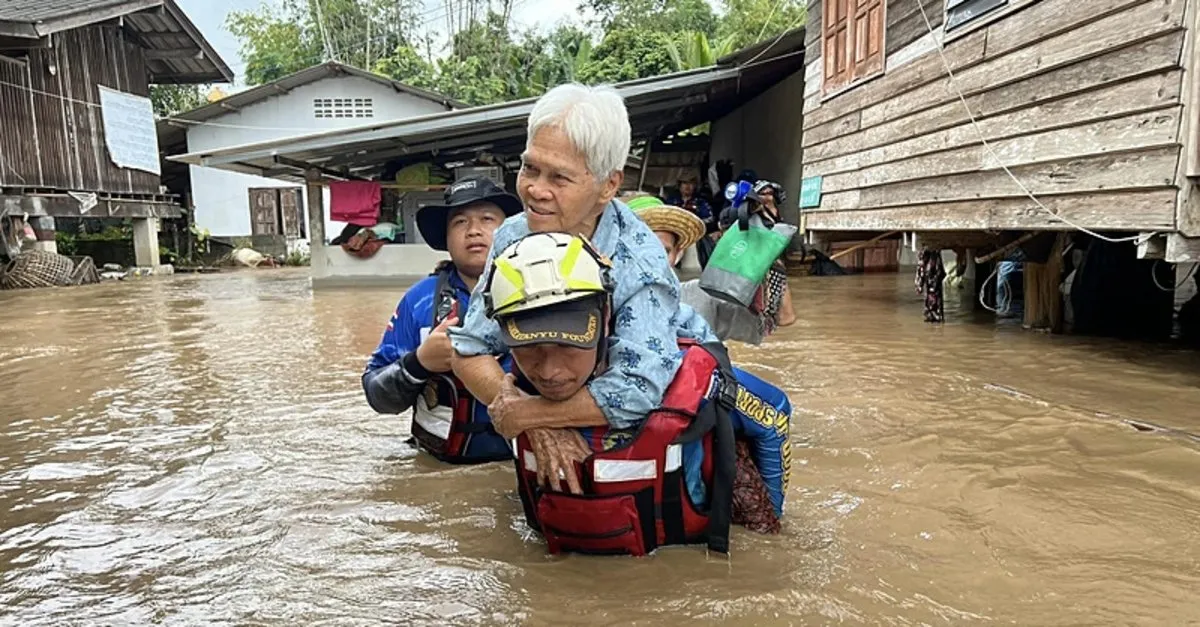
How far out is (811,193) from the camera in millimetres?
10305

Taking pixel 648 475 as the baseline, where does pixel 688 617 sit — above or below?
below

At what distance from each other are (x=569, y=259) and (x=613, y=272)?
269 mm

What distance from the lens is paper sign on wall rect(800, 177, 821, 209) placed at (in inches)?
397

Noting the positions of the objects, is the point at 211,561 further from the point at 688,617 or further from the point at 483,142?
the point at 483,142

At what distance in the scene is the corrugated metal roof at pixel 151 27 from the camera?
15000 mm

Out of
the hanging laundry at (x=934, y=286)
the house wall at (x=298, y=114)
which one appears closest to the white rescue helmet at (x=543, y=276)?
the hanging laundry at (x=934, y=286)

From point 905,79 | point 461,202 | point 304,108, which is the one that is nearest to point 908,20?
point 905,79

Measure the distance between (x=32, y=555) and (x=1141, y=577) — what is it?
347 centimetres

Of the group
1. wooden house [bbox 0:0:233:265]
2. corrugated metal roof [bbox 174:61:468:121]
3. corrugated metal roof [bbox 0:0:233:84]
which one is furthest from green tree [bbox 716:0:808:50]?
wooden house [bbox 0:0:233:265]

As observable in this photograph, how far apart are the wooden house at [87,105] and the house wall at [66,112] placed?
0.07ft

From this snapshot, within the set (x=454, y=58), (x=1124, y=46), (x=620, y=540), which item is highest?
(x=454, y=58)

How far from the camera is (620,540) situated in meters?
2.29

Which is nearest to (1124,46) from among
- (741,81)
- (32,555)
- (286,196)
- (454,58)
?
(32,555)

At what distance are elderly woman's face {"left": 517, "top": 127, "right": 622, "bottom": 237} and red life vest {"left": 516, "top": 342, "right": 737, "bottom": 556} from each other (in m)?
0.48
